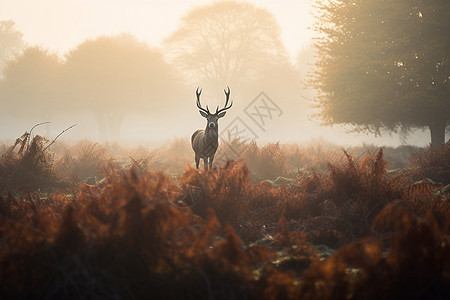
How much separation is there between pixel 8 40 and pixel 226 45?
119 feet

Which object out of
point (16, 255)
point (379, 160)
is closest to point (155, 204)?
point (16, 255)

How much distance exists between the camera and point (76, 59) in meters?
33.3

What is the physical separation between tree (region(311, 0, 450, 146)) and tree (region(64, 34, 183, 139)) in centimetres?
2275

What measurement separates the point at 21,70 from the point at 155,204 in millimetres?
38183

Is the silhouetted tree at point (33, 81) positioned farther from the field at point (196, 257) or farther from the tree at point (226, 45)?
the field at point (196, 257)

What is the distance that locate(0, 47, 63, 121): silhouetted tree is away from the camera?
3397cm

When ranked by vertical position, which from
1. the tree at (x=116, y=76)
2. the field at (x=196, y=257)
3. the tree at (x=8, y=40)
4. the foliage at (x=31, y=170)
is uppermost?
the tree at (x=8, y=40)

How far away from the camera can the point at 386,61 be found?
13.5 meters

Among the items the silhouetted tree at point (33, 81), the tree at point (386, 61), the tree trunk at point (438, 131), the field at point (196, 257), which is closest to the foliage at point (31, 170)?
the field at point (196, 257)

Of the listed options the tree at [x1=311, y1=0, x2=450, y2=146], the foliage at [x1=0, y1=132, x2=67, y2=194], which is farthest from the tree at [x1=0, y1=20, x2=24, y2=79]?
the foliage at [x1=0, y1=132, x2=67, y2=194]

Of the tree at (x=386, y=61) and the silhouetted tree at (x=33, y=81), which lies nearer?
the tree at (x=386, y=61)

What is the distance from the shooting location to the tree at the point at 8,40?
49.0 m

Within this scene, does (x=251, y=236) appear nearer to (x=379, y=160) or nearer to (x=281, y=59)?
(x=379, y=160)

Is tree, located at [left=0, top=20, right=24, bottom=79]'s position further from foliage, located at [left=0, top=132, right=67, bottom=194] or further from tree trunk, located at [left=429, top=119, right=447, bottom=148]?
tree trunk, located at [left=429, top=119, right=447, bottom=148]
